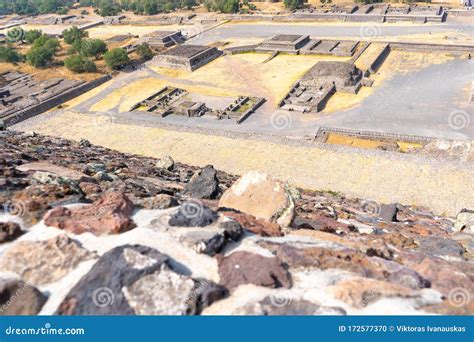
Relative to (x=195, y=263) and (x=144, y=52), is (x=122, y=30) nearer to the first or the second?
(x=144, y=52)

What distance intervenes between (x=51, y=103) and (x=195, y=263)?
36.2m

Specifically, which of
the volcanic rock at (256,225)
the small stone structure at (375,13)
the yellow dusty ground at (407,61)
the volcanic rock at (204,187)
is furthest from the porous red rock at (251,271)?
the small stone structure at (375,13)

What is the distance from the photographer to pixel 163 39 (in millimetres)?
54500

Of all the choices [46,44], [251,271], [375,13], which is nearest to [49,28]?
[46,44]

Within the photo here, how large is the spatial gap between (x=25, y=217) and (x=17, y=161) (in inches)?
212

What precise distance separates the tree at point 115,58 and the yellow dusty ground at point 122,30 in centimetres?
1926

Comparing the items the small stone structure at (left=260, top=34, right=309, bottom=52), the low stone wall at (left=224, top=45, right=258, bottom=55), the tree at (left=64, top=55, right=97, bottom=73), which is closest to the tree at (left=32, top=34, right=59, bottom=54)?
the tree at (left=64, top=55, right=97, bottom=73)

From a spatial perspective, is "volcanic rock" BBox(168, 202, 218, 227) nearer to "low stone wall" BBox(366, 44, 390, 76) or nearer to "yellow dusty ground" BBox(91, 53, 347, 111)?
"yellow dusty ground" BBox(91, 53, 347, 111)

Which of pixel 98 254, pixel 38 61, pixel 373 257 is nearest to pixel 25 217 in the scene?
pixel 98 254

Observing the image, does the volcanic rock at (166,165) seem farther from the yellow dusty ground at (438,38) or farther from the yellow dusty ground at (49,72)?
the yellow dusty ground at (438,38)

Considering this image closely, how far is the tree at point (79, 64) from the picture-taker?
1789 inches

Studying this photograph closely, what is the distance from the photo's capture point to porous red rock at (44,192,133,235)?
716 cm

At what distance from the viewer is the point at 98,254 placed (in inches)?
262

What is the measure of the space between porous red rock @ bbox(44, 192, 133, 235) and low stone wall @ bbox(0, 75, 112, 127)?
28.1 meters
